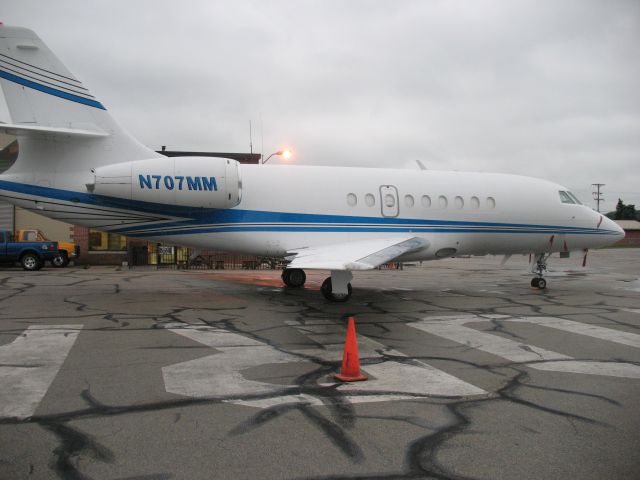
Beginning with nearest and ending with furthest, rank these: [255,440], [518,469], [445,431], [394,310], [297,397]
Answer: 1. [518,469]
2. [255,440]
3. [445,431]
4. [297,397]
5. [394,310]

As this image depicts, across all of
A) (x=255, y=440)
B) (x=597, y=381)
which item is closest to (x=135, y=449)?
(x=255, y=440)

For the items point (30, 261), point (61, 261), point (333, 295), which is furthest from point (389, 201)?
point (61, 261)

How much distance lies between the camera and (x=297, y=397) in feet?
17.3

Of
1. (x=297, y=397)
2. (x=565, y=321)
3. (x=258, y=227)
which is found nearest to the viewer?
(x=297, y=397)

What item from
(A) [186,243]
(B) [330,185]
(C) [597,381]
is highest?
(B) [330,185]

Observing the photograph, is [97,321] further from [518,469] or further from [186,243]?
[518,469]

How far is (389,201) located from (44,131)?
8166 millimetres

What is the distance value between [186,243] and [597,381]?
31.6 feet

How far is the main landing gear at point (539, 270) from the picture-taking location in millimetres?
15766

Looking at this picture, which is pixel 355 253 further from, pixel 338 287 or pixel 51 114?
pixel 51 114

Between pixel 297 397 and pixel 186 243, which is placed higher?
pixel 186 243

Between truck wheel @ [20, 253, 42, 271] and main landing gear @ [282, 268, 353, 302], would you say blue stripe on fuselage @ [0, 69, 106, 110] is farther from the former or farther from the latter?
truck wheel @ [20, 253, 42, 271]

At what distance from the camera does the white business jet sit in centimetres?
1155

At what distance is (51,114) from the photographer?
11.7m
